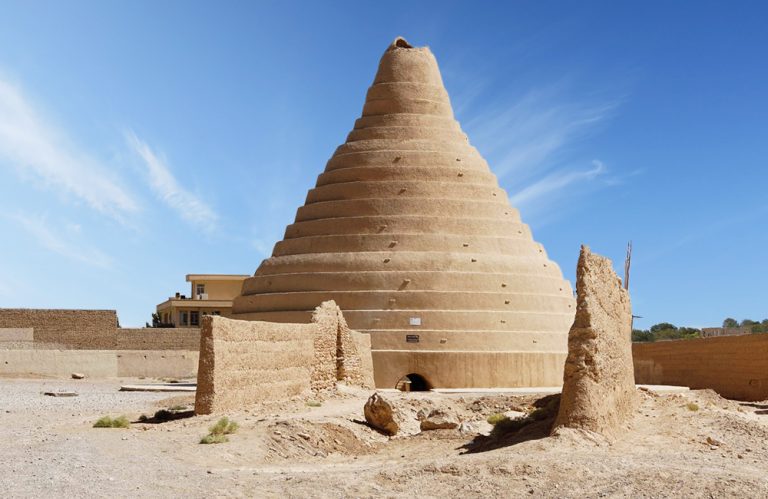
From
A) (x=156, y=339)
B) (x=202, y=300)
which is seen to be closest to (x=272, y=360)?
(x=156, y=339)

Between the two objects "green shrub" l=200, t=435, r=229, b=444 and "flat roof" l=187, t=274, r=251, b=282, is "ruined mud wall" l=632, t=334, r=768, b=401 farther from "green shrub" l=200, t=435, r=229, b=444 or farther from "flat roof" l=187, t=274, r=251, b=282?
"flat roof" l=187, t=274, r=251, b=282

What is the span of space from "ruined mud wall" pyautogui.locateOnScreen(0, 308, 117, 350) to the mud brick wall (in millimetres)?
499

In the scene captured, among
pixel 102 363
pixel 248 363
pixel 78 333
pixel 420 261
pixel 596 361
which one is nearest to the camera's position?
pixel 596 361

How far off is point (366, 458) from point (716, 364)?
1491 cm

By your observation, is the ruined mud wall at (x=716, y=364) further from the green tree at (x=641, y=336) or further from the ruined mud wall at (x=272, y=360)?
the green tree at (x=641, y=336)

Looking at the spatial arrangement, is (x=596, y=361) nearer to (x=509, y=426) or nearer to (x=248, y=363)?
(x=509, y=426)

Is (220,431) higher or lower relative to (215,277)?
lower

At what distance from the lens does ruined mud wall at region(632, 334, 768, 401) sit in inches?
1009

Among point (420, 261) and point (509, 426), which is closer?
point (509, 426)

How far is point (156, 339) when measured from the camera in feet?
134

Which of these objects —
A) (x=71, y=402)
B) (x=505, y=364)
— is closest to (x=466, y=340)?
(x=505, y=364)

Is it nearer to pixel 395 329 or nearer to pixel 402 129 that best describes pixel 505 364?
pixel 395 329

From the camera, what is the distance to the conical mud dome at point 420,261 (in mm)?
31969

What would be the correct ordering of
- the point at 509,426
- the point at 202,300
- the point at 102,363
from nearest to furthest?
the point at 509,426
the point at 102,363
the point at 202,300
